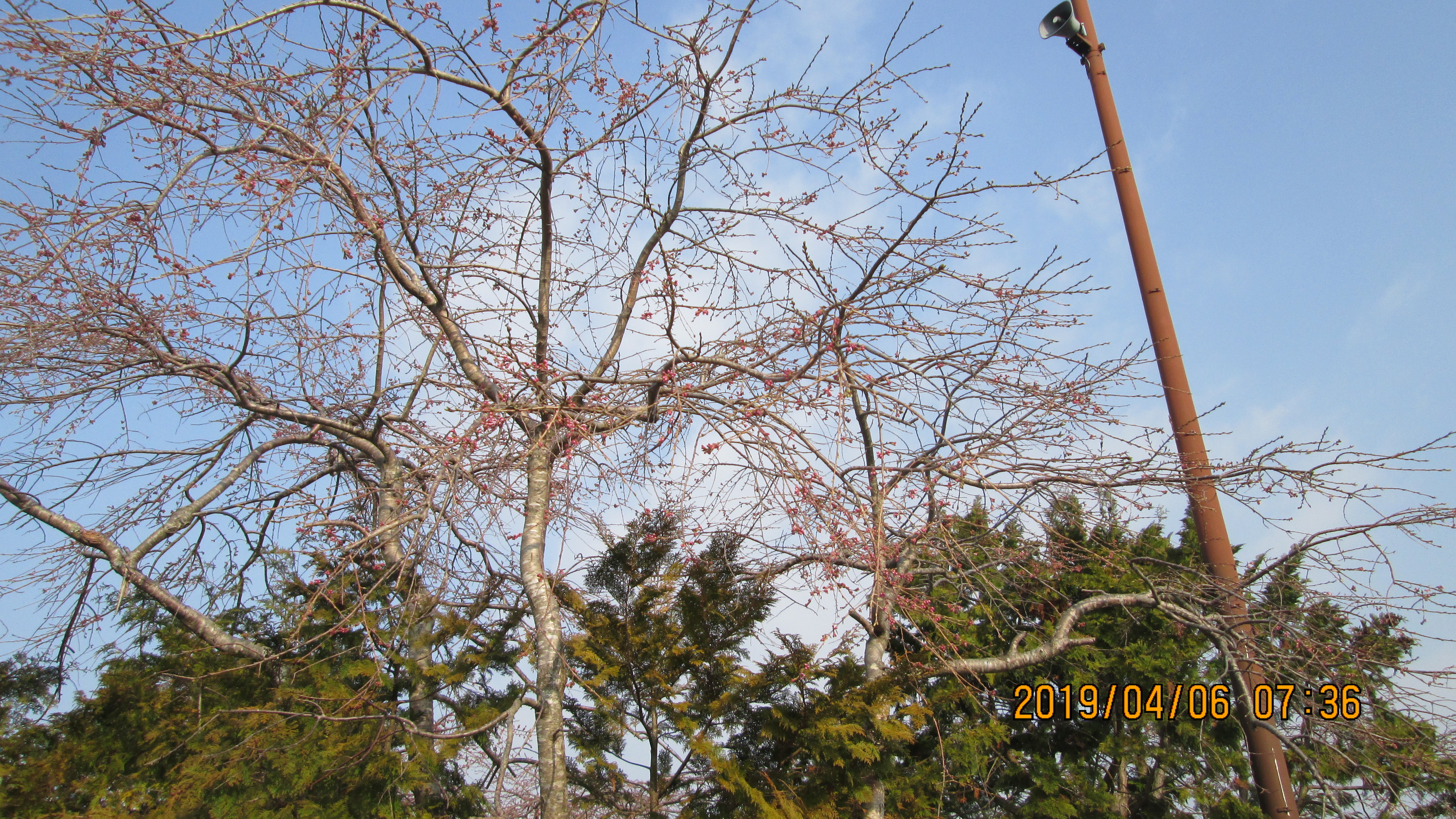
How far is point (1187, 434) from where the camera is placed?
14.9 ft

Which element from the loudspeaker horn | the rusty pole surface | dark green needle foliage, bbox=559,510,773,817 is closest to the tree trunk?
dark green needle foliage, bbox=559,510,773,817

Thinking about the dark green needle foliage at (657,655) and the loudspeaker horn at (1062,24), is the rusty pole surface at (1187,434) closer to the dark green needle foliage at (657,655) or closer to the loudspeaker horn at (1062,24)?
the loudspeaker horn at (1062,24)

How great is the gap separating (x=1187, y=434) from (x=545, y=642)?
3.79 metres

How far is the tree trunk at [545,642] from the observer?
402 cm

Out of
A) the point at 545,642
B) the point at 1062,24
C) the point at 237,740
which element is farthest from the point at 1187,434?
the point at 237,740

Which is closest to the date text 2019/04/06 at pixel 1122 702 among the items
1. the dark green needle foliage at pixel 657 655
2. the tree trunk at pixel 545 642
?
the dark green needle foliage at pixel 657 655

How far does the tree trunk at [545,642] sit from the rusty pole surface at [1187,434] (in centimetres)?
Answer: 358

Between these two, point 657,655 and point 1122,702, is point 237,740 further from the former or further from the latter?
point 1122,702

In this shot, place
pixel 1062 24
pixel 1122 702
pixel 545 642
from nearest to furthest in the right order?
pixel 545 642 → pixel 1062 24 → pixel 1122 702

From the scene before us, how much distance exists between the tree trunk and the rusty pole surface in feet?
11.7

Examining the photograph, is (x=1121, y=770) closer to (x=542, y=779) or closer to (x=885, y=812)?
(x=885, y=812)

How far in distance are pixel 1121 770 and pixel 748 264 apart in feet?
17.9

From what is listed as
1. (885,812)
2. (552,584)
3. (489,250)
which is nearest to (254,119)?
(489,250)

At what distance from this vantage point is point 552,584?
441cm
